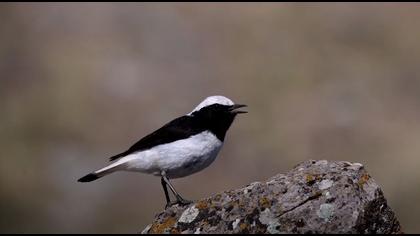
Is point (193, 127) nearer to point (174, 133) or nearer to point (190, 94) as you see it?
point (174, 133)

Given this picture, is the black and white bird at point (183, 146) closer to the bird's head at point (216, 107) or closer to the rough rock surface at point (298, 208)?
the bird's head at point (216, 107)

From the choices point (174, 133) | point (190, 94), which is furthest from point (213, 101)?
point (190, 94)

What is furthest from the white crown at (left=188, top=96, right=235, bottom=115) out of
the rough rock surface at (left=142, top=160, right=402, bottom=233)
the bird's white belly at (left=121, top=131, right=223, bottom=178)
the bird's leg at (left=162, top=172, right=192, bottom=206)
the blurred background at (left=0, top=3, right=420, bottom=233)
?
the blurred background at (left=0, top=3, right=420, bottom=233)

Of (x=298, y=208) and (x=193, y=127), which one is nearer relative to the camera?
(x=298, y=208)

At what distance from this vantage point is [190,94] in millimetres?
27859

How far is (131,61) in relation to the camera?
29.9 meters

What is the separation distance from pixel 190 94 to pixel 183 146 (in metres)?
18.1

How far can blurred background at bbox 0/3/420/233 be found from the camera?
22.6 meters

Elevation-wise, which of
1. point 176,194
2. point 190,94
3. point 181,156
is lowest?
point 190,94

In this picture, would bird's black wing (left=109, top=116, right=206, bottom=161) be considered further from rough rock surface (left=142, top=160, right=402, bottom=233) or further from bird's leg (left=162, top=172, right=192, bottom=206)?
rough rock surface (left=142, top=160, right=402, bottom=233)

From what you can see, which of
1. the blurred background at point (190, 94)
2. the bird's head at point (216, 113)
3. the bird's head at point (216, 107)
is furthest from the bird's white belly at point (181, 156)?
the blurred background at point (190, 94)

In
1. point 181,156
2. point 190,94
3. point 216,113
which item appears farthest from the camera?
point 190,94

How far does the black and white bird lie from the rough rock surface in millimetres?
1701

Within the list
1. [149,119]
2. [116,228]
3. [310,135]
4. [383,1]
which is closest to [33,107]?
[149,119]
